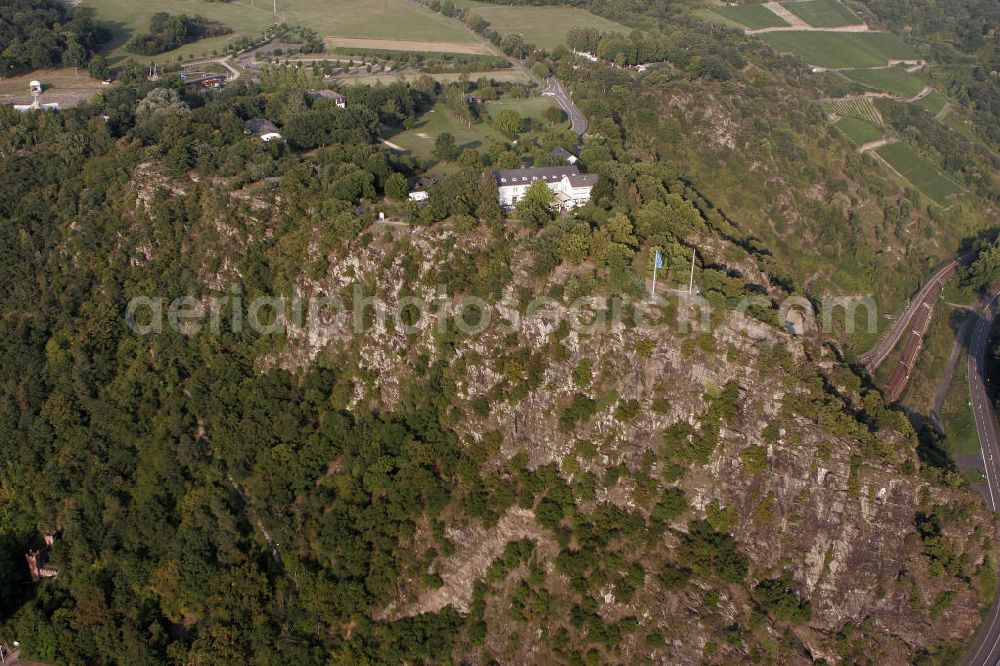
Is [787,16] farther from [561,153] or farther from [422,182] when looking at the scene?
[422,182]

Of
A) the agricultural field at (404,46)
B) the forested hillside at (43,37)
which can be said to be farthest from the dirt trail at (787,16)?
the forested hillside at (43,37)

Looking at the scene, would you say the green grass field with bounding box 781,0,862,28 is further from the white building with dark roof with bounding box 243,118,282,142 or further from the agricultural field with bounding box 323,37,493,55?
the white building with dark roof with bounding box 243,118,282,142

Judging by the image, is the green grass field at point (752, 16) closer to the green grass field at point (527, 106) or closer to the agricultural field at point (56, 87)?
the green grass field at point (527, 106)

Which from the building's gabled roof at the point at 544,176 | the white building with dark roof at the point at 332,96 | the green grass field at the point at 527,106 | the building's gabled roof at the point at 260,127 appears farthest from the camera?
the green grass field at the point at 527,106

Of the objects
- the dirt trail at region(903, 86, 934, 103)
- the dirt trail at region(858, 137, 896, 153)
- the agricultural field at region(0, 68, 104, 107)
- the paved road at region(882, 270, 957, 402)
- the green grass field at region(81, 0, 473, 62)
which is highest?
the green grass field at region(81, 0, 473, 62)

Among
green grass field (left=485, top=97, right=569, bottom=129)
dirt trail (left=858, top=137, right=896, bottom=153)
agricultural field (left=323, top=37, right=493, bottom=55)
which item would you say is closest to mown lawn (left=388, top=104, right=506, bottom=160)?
green grass field (left=485, top=97, right=569, bottom=129)

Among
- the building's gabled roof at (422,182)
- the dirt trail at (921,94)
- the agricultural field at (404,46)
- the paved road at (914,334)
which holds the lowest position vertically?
the paved road at (914,334)
